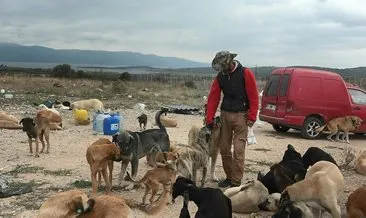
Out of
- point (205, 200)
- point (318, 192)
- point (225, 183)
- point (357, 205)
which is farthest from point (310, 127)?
point (205, 200)

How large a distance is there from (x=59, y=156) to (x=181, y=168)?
4.48 metres

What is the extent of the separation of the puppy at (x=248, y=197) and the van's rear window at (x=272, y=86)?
8968mm

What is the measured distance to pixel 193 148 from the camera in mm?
8766

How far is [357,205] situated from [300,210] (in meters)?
0.79

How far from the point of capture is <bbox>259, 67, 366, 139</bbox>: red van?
15938 millimetres

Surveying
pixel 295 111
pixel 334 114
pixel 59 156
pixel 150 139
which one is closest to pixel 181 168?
pixel 150 139

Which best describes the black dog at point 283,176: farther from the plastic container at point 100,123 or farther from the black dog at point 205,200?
the plastic container at point 100,123

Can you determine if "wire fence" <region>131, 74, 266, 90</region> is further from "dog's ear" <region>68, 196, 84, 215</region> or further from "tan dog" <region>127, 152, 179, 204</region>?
"dog's ear" <region>68, 196, 84, 215</region>

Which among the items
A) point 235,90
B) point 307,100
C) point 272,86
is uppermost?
point 235,90

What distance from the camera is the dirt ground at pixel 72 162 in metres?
7.86

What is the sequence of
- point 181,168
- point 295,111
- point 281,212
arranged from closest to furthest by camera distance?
1. point 281,212
2. point 181,168
3. point 295,111

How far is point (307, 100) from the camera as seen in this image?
16062mm

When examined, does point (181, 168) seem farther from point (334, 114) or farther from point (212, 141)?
point (334, 114)

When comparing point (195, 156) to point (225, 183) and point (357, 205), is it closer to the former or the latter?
point (225, 183)
